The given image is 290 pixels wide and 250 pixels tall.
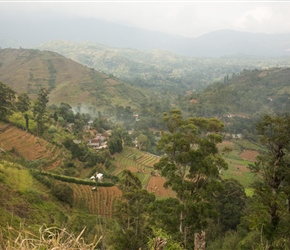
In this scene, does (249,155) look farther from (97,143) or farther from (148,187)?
(97,143)

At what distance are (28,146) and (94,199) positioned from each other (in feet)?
30.3

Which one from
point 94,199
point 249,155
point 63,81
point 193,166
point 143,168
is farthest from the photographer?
point 63,81

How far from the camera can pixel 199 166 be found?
29.7 feet

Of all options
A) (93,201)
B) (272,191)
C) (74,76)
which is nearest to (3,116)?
(93,201)

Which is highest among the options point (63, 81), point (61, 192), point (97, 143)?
point (63, 81)

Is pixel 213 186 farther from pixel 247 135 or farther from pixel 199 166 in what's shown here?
pixel 247 135

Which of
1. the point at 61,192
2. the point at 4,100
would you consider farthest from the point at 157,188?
the point at 4,100

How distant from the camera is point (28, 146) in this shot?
26.8 metres

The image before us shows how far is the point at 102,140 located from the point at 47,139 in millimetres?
10574

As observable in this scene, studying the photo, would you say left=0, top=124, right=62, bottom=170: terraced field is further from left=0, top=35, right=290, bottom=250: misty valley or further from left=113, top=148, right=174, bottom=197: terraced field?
left=113, top=148, right=174, bottom=197: terraced field

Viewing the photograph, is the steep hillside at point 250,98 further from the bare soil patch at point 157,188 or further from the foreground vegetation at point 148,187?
the bare soil patch at point 157,188

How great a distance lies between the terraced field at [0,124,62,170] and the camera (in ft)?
83.8

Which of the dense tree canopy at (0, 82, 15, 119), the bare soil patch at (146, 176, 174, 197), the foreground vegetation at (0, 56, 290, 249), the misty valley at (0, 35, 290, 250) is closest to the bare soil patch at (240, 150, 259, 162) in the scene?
the misty valley at (0, 35, 290, 250)

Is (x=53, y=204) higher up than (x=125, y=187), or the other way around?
(x=125, y=187)
